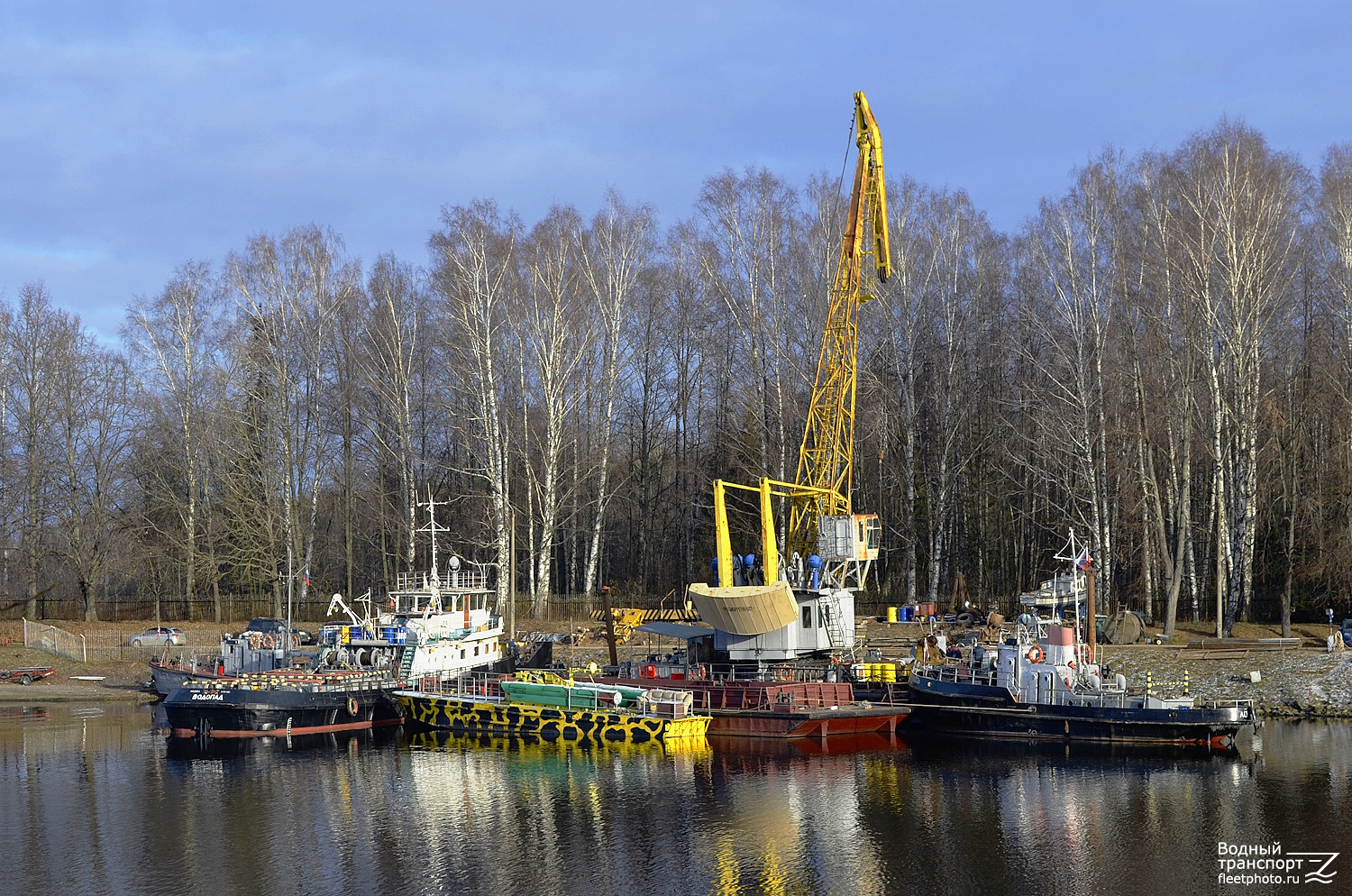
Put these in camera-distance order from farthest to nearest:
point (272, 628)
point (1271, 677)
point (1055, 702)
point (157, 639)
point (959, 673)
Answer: point (157, 639) → point (272, 628) → point (1271, 677) → point (959, 673) → point (1055, 702)

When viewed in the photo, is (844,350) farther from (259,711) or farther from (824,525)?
(259,711)

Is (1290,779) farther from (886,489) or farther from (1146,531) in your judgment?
(886,489)

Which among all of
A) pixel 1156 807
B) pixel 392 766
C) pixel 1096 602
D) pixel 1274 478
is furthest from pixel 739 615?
pixel 1274 478

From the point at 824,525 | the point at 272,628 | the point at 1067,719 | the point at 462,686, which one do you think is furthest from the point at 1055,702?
the point at 272,628

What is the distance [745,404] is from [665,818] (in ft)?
122

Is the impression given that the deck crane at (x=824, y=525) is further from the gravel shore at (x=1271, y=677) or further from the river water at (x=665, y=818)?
the gravel shore at (x=1271, y=677)

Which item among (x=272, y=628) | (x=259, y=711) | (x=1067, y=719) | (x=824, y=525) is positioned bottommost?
(x=1067, y=719)

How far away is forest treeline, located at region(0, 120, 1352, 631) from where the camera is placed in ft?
161

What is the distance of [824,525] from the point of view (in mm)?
45250

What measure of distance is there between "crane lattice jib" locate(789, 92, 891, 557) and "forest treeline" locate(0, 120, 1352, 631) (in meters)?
4.70

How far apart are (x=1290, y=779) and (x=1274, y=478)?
30103 millimetres

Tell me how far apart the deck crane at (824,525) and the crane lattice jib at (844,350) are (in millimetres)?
47

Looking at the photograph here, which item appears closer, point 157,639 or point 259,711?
point 259,711

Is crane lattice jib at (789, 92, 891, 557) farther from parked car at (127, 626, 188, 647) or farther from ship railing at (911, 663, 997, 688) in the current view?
parked car at (127, 626, 188, 647)
